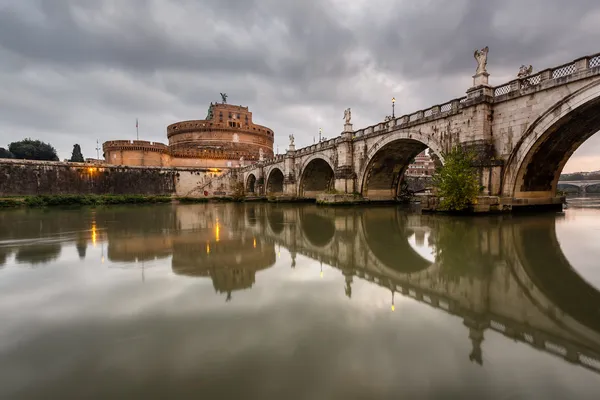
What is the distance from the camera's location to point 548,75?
11.8 m

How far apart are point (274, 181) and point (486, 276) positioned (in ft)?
117

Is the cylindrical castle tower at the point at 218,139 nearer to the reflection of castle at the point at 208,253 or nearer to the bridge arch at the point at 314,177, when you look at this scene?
the bridge arch at the point at 314,177

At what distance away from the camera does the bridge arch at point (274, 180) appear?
37388 mm

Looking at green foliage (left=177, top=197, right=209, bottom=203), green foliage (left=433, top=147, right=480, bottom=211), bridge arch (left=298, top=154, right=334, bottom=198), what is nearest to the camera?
green foliage (left=433, top=147, right=480, bottom=211)

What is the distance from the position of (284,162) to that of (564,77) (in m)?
24.8

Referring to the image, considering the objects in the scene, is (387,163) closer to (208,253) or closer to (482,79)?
(482,79)

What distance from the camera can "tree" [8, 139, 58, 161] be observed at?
52531 mm

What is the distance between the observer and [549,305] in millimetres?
3676

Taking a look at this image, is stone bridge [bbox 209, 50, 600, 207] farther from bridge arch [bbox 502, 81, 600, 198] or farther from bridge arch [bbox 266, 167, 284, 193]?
bridge arch [bbox 266, 167, 284, 193]

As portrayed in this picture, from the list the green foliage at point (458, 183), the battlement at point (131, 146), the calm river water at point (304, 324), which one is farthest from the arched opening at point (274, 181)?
the calm river water at point (304, 324)

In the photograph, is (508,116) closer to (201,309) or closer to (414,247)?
(414,247)

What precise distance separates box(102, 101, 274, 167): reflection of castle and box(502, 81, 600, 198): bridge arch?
135 feet

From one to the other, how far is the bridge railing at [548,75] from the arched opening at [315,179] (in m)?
17.9

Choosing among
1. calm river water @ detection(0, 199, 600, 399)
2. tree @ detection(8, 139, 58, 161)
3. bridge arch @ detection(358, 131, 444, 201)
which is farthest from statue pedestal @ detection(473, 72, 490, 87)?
tree @ detection(8, 139, 58, 161)
